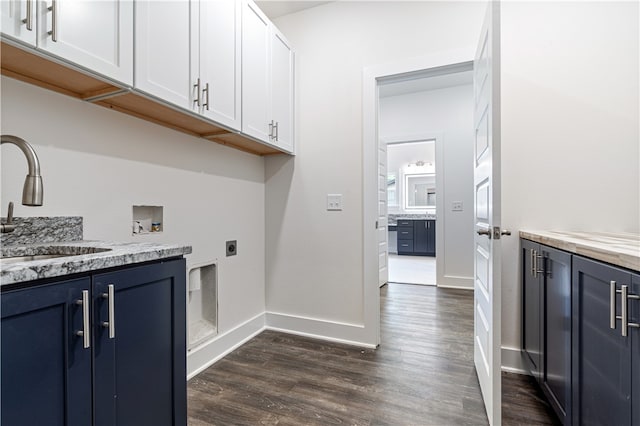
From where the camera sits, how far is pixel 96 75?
110 cm

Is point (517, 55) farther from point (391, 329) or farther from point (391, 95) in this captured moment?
point (391, 95)

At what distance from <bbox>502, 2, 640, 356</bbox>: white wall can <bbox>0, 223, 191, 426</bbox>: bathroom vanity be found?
1.94 meters

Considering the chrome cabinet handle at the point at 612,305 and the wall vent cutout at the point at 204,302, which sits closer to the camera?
the chrome cabinet handle at the point at 612,305

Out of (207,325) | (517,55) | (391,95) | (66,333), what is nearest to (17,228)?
(66,333)

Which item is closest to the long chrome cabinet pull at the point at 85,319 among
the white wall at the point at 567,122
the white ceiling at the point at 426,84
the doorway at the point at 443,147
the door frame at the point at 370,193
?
the door frame at the point at 370,193

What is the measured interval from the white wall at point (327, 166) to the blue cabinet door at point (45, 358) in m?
1.77

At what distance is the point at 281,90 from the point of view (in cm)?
230

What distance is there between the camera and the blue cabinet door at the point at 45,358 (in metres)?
0.66

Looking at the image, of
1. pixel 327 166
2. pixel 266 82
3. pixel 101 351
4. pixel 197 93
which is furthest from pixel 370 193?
pixel 101 351

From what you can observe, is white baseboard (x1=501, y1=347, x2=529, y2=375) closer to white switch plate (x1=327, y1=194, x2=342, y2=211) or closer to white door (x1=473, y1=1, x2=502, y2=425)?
white door (x1=473, y1=1, x2=502, y2=425)

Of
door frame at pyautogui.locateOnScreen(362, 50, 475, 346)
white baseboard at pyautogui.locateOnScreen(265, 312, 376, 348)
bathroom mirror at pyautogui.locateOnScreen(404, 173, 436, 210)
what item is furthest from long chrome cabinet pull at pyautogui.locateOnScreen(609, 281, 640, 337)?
bathroom mirror at pyautogui.locateOnScreen(404, 173, 436, 210)

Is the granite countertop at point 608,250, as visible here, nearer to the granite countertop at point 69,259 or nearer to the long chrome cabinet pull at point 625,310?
the long chrome cabinet pull at point 625,310

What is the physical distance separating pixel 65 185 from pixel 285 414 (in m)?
1.43

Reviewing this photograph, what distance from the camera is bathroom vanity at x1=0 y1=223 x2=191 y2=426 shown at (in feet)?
2.22
